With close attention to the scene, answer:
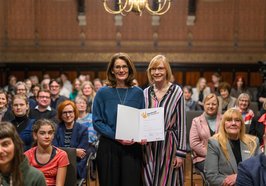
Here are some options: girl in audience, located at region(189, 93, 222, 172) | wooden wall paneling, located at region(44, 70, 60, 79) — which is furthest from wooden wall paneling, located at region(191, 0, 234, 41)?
girl in audience, located at region(189, 93, 222, 172)

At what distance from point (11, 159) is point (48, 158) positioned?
1477 millimetres

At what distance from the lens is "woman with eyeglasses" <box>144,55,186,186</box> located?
3.95 m

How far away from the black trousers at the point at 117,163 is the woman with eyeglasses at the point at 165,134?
0.52 feet

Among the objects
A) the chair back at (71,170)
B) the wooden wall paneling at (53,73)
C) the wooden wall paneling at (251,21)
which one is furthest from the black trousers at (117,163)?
the wooden wall paneling at (251,21)

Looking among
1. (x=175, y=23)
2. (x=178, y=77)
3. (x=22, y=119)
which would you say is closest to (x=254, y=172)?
(x=22, y=119)

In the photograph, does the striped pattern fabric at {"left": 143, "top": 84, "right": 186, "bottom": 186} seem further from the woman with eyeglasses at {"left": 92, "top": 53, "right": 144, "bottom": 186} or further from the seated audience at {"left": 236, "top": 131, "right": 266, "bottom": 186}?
the seated audience at {"left": 236, "top": 131, "right": 266, "bottom": 186}

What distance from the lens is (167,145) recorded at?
3967 millimetres

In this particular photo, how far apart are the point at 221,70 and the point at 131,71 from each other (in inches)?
375

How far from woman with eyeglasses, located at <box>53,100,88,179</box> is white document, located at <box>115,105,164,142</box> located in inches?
44.7

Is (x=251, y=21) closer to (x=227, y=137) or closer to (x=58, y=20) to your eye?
(x=58, y=20)

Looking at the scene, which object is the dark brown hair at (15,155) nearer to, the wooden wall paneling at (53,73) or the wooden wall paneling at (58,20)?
the wooden wall paneling at (53,73)

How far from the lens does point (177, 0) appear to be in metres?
13.3

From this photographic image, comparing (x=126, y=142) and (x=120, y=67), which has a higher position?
(x=120, y=67)

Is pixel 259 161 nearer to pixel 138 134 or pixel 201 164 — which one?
pixel 138 134
